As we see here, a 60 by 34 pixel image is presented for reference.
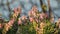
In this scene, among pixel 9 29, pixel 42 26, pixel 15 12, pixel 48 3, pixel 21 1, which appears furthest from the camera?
pixel 21 1

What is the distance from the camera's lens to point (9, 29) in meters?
4.08

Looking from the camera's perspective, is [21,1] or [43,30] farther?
[21,1]

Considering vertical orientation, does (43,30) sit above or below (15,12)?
below

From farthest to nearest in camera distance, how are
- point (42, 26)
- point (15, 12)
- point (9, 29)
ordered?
point (9, 29) → point (15, 12) → point (42, 26)

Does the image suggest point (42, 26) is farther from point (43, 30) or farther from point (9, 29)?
point (9, 29)

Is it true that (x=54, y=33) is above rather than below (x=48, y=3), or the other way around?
below

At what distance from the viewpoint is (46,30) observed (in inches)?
155

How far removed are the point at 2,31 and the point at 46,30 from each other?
0.64 m

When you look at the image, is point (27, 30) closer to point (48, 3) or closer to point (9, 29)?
point (9, 29)

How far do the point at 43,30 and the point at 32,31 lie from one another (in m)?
0.32

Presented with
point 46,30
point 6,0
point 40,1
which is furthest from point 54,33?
point 6,0

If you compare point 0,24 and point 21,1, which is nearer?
point 0,24

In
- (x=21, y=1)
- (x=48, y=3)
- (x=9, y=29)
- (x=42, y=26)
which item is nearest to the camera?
(x=42, y=26)

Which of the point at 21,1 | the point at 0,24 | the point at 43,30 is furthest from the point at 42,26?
the point at 21,1
